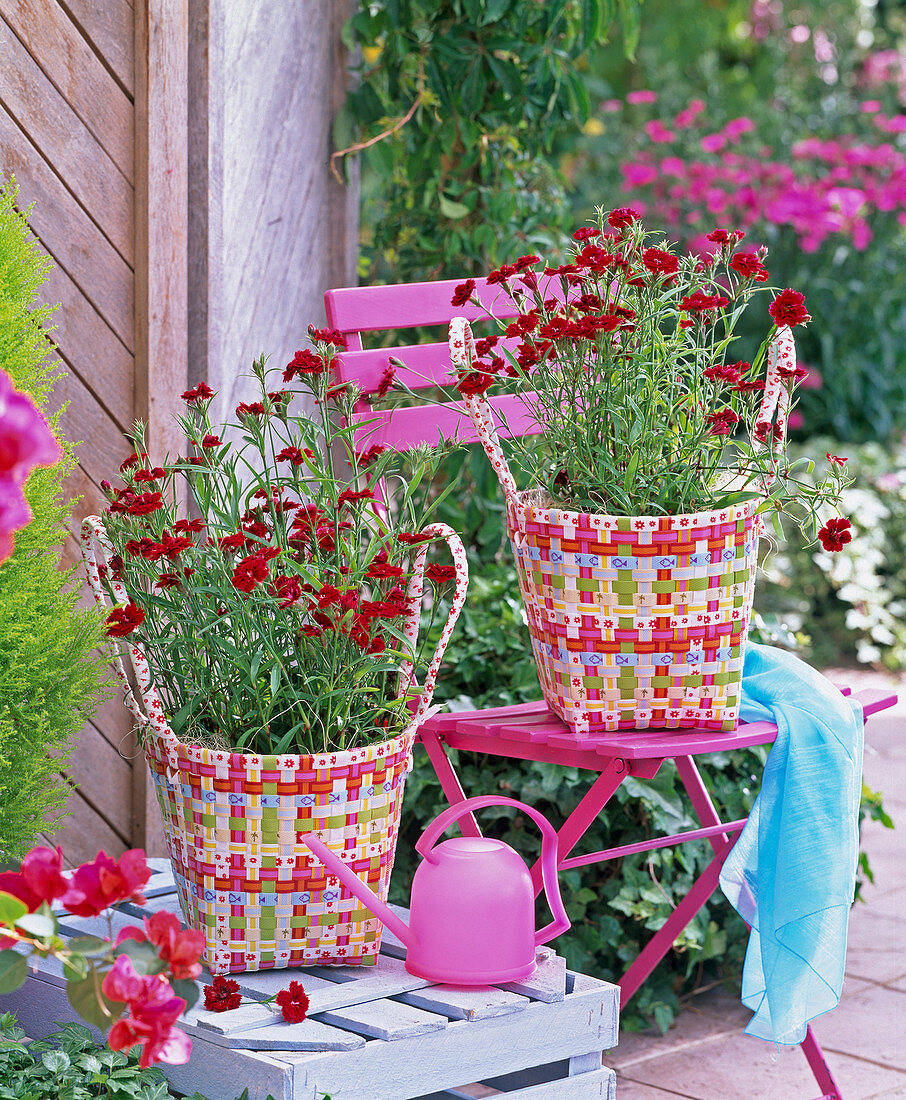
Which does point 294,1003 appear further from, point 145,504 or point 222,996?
point 145,504

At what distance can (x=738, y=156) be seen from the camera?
20.1 feet

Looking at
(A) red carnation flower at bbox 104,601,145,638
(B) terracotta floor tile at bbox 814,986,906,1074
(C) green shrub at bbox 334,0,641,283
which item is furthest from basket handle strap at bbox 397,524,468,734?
(C) green shrub at bbox 334,0,641,283

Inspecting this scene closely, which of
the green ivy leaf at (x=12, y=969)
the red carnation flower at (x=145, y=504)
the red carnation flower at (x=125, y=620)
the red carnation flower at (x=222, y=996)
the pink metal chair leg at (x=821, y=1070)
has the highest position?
the red carnation flower at (x=145, y=504)

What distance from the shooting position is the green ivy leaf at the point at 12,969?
99cm

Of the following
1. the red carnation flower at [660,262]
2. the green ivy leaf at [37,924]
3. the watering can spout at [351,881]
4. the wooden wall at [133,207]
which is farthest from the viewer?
the wooden wall at [133,207]

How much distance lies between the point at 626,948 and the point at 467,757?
449mm

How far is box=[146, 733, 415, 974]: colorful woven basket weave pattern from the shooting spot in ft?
5.09

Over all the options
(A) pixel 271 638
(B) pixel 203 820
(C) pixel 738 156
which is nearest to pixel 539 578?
(A) pixel 271 638

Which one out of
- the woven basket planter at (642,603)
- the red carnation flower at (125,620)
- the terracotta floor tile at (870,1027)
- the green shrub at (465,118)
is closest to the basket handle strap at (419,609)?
the woven basket planter at (642,603)

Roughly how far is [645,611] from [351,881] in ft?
1.60

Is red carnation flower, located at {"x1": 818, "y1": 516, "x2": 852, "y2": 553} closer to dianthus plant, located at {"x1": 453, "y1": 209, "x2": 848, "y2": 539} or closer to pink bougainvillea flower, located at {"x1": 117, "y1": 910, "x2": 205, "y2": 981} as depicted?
dianthus plant, located at {"x1": 453, "y1": 209, "x2": 848, "y2": 539}

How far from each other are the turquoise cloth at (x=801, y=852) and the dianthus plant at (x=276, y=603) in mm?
521

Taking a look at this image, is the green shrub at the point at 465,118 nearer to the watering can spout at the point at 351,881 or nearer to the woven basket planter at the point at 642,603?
the woven basket planter at the point at 642,603

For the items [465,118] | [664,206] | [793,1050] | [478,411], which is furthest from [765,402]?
[664,206]
